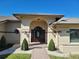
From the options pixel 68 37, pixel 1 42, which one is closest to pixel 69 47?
pixel 68 37

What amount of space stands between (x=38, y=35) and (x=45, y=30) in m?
1.54

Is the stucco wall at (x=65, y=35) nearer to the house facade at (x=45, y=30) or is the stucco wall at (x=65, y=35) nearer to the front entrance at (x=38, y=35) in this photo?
the house facade at (x=45, y=30)

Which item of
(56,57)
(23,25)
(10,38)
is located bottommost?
(56,57)

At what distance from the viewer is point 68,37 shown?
1914 cm

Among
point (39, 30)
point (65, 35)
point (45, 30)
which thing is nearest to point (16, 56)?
point (65, 35)

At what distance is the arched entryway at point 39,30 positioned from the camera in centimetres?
2359

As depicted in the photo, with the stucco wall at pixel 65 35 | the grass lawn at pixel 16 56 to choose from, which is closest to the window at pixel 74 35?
the stucco wall at pixel 65 35

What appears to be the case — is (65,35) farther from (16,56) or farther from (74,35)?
(16,56)

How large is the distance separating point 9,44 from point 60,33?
28.2ft

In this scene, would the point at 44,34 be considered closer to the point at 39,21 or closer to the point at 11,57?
the point at 39,21

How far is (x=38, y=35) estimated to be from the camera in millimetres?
24578

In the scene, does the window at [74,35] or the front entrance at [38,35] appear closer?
the window at [74,35]

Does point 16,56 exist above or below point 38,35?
below

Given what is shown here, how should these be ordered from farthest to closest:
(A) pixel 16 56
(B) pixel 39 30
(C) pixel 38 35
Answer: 1. (C) pixel 38 35
2. (B) pixel 39 30
3. (A) pixel 16 56
